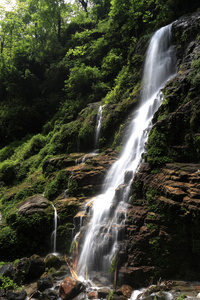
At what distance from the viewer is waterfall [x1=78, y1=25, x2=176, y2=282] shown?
612 centimetres

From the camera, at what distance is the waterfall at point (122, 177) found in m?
6.12

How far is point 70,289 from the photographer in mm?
5281

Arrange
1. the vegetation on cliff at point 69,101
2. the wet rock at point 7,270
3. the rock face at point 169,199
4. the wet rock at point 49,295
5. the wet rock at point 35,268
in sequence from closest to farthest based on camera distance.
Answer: the rock face at point 169,199 → the wet rock at point 49,295 → the wet rock at point 7,270 → the wet rock at point 35,268 → the vegetation on cliff at point 69,101

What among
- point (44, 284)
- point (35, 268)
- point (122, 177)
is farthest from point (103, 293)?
point (122, 177)

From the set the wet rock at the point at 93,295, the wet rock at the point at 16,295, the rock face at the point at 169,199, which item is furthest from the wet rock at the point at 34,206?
the rock face at the point at 169,199

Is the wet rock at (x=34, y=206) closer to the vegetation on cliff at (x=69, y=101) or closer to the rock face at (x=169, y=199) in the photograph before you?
the vegetation on cliff at (x=69, y=101)

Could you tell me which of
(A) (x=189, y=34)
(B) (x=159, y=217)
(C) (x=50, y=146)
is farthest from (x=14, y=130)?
(B) (x=159, y=217)

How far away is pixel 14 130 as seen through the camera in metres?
21.0

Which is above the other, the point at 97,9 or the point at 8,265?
the point at 97,9

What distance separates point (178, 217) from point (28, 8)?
3127 centimetres

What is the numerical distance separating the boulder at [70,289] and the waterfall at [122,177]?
73cm

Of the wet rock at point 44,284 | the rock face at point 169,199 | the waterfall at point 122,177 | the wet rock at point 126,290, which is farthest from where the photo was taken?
the waterfall at point 122,177

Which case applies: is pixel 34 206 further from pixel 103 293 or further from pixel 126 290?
pixel 126 290

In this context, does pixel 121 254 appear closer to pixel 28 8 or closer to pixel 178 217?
pixel 178 217
